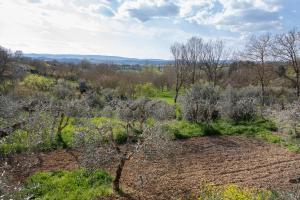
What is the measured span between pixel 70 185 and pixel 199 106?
44.2 feet

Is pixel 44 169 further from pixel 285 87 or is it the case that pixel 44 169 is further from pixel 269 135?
pixel 285 87

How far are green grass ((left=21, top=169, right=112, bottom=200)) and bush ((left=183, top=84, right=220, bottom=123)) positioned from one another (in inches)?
470

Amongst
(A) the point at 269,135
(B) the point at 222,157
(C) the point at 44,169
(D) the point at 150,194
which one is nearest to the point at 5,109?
(C) the point at 44,169

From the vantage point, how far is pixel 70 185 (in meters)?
11.3

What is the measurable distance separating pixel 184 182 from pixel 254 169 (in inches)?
127

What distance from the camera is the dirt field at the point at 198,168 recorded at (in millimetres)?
11547

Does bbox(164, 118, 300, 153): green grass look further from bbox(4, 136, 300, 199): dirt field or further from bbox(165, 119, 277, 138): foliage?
bbox(4, 136, 300, 199): dirt field

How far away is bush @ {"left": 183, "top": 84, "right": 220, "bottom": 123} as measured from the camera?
23.3 metres

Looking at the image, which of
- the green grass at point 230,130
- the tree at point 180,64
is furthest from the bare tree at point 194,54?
the green grass at point 230,130

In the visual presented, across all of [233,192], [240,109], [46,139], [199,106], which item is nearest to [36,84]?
[199,106]

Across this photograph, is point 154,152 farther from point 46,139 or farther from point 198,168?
point 46,139

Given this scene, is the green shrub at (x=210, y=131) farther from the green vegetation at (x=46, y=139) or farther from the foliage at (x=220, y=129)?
the green vegetation at (x=46, y=139)

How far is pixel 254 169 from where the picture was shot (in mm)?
13641

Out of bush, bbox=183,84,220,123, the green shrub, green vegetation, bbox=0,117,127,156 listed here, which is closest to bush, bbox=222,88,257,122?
bush, bbox=183,84,220,123
